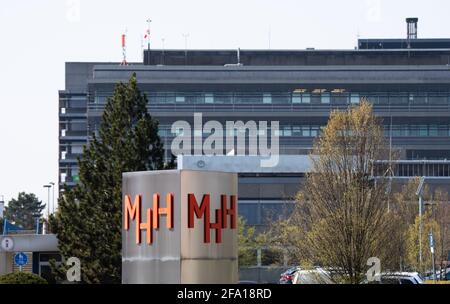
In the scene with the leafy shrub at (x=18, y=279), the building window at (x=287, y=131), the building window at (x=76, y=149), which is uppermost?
the building window at (x=287, y=131)

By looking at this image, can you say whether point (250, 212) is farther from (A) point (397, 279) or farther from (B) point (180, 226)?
(B) point (180, 226)

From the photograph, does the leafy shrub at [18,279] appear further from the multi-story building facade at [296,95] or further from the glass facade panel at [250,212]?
the multi-story building facade at [296,95]

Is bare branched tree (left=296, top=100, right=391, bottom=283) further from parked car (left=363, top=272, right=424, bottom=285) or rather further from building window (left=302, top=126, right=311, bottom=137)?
building window (left=302, top=126, right=311, bottom=137)

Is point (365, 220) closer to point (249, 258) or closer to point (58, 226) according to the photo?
point (58, 226)

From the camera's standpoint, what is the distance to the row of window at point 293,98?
458ft

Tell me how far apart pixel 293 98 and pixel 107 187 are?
3718 inches

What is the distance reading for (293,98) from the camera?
14088 cm

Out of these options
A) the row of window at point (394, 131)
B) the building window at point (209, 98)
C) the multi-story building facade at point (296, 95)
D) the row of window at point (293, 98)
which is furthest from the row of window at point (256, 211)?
the row of window at point (293, 98)

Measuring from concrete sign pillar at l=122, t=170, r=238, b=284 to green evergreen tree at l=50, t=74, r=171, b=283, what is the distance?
20.0m

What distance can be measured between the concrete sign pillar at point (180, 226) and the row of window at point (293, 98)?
113 m

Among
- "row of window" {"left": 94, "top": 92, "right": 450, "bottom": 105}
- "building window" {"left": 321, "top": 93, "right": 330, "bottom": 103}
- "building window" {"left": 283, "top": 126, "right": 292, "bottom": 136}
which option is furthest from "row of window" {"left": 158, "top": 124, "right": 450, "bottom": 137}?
"building window" {"left": 321, "top": 93, "right": 330, "bottom": 103}

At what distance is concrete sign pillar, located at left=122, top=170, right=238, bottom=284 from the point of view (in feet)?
83.1

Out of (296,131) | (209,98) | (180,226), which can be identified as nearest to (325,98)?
(296,131)
